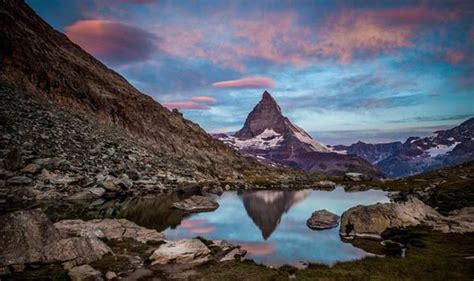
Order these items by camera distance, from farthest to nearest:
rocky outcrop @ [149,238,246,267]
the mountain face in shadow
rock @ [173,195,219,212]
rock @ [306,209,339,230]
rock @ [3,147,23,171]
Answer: rock @ [173,195,219,212] < rock @ [3,147,23,171] < the mountain face in shadow < rock @ [306,209,339,230] < rocky outcrop @ [149,238,246,267]

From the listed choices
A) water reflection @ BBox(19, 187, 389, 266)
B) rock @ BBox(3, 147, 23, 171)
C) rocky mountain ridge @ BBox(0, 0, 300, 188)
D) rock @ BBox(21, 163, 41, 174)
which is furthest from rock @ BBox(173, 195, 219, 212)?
rocky mountain ridge @ BBox(0, 0, 300, 188)

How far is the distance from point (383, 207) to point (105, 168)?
2623 inches

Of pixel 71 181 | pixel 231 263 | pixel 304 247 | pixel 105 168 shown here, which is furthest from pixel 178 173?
pixel 231 263

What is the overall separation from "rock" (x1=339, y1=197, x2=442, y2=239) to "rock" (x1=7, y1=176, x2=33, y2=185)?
5807 centimetres

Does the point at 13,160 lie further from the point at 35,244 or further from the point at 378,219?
the point at 378,219

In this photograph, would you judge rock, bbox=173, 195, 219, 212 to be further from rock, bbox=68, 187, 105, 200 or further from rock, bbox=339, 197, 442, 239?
Answer: rock, bbox=339, 197, 442, 239

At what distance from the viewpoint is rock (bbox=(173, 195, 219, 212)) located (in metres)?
73.2

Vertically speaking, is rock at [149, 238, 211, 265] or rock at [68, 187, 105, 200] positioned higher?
rock at [68, 187, 105, 200]

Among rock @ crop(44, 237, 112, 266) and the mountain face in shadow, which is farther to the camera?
→ the mountain face in shadow

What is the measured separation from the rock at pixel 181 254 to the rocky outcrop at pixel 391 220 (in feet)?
76.1

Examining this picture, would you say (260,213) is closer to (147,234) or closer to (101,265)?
(147,234)

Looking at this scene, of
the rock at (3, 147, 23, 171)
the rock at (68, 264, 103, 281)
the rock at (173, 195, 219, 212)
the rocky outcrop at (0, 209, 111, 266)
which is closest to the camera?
the rock at (68, 264, 103, 281)

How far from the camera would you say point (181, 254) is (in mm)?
33844

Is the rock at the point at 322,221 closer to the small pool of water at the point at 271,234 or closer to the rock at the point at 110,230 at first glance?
the small pool of water at the point at 271,234
